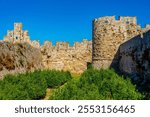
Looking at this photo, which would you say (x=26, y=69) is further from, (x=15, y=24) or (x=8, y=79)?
(x=15, y=24)

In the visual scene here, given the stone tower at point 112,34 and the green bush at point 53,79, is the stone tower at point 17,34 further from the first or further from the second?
the green bush at point 53,79

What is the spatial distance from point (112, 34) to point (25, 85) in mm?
11053

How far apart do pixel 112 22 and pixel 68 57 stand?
7.65 m

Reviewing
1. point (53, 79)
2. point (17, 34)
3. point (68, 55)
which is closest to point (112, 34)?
point (53, 79)

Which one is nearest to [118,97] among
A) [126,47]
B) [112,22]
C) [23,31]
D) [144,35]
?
[144,35]

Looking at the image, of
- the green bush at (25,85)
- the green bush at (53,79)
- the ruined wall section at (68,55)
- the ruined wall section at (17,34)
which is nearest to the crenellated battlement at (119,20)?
the green bush at (53,79)

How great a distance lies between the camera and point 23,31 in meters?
40.0

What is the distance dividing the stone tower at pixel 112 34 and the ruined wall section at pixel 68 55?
6419mm

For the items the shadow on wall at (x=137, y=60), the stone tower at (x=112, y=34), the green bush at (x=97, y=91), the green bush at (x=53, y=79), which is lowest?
the green bush at (x=97, y=91)

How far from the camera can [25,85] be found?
19.1 metres

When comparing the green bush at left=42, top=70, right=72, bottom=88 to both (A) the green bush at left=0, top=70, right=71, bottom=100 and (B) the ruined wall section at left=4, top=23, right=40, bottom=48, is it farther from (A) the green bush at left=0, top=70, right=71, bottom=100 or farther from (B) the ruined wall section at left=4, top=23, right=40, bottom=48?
(B) the ruined wall section at left=4, top=23, right=40, bottom=48

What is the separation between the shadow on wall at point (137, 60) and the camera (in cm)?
1877

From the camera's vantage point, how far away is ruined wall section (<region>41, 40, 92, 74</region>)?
3479 cm

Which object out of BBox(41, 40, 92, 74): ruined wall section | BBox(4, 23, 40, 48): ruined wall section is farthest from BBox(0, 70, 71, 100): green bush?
BBox(4, 23, 40, 48): ruined wall section
